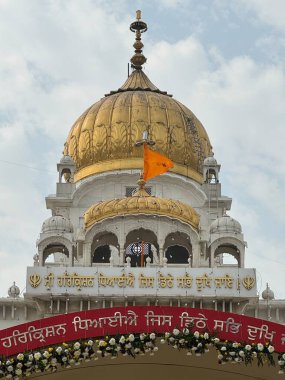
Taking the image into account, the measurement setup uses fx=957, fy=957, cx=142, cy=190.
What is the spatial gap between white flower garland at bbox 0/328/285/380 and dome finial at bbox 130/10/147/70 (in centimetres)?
3254

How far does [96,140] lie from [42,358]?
26.8m

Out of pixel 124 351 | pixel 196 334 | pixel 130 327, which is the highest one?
pixel 130 327

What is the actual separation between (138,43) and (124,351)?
33.4 m

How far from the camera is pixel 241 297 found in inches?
1214

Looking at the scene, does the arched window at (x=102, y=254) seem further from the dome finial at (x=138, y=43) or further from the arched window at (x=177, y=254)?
the dome finial at (x=138, y=43)

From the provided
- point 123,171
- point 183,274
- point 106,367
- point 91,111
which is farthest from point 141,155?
point 106,367

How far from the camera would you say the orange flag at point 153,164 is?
123 feet

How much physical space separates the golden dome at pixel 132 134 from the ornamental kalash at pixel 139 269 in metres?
0.06

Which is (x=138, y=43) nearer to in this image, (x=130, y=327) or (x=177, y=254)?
(x=177, y=254)

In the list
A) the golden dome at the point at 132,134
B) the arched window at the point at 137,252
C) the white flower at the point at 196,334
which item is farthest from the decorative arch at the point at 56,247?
the white flower at the point at 196,334

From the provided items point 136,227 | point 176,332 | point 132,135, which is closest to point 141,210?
point 136,227

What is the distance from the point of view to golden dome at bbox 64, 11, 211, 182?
42.9 metres

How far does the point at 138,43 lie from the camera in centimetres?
4941

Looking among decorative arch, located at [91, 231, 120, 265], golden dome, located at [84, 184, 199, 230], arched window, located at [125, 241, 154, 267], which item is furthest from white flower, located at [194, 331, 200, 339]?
arched window, located at [125, 241, 154, 267]
